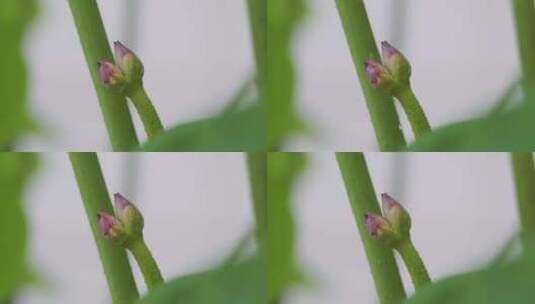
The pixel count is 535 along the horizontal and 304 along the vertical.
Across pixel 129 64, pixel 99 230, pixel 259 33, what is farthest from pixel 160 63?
pixel 99 230

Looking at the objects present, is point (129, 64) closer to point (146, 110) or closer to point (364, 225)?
point (146, 110)

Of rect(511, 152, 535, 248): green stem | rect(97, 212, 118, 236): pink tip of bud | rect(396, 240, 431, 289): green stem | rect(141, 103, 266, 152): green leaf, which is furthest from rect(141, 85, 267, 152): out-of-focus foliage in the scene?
rect(511, 152, 535, 248): green stem

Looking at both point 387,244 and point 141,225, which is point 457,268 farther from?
point 141,225

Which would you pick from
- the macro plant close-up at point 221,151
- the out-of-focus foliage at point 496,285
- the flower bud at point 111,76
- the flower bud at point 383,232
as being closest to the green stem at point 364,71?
the macro plant close-up at point 221,151

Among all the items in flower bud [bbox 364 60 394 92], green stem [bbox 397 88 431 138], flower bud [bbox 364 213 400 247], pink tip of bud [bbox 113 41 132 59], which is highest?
pink tip of bud [bbox 113 41 132 59]

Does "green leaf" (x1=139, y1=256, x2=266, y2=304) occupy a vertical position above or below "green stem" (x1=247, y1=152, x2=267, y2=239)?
below

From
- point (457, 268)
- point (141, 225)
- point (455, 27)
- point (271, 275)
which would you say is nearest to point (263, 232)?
point (271, 275)

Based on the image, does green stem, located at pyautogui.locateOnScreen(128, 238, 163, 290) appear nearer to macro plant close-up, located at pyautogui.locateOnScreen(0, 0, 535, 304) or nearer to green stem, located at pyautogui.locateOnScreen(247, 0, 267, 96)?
macro plant close-up, located at pyautogui.locateOnScreen(0, 0, 535, 304)
